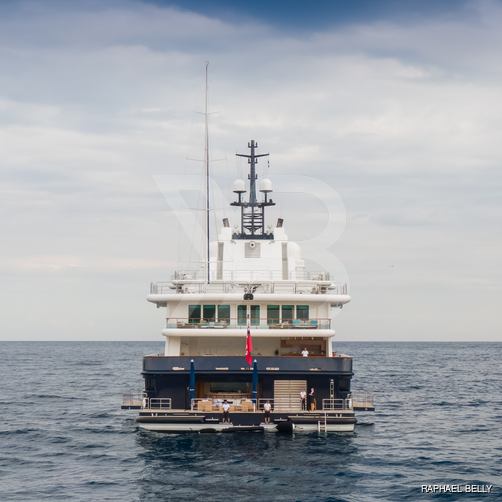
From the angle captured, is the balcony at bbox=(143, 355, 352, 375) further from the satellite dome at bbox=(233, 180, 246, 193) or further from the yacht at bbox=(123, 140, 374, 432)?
the satellite dome at bbox=(233, 180, 246, 193)

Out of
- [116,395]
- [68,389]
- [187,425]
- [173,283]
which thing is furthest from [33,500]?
[68,389]

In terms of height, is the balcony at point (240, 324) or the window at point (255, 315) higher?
the window at point (255, 315)

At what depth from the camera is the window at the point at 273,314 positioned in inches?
1667

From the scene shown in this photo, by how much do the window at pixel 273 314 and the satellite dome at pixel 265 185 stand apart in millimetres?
9798

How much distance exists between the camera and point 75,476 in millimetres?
32562

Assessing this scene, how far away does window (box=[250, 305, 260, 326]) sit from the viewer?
42.3 m

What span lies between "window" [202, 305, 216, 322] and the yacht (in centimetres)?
5

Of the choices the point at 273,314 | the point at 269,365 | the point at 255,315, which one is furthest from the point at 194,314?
the point at 269,365

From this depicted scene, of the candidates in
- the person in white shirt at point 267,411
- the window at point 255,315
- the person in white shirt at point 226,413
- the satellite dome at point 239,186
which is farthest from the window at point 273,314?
the satellite dome at point 239,186

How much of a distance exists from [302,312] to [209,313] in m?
4.76

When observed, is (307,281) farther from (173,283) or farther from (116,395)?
(116,395)

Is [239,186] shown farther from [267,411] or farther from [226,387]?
[267,411]

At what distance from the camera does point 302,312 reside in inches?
1687

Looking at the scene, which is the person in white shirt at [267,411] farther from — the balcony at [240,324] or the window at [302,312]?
the window at [302,312]
